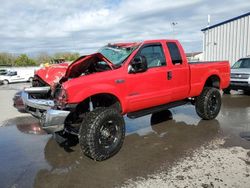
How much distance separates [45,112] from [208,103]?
4465mm

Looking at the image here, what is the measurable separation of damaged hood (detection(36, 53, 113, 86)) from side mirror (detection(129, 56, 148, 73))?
0.43 metres

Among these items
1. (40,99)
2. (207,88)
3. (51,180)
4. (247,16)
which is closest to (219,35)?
(247,16)

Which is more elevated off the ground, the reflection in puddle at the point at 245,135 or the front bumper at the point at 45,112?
the front bumper at the point at 45,112

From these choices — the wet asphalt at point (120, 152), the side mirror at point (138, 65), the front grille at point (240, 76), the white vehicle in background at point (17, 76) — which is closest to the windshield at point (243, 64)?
the front grille at point (240, 76)

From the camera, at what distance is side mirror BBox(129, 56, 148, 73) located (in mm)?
5383

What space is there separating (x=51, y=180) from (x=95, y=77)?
1865mm

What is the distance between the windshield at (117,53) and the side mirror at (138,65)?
10.9 inches

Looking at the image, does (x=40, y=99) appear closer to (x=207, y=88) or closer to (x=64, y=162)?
(x=64, y=162)

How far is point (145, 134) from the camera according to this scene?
664 cm

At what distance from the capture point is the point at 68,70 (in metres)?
5.61

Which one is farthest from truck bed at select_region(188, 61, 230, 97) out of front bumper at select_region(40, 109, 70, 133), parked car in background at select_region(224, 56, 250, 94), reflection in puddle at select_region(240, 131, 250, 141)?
parked car in background at select_region(224, 56, 250, 94)

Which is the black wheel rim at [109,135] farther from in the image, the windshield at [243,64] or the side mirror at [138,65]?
the windshield at [243,64]

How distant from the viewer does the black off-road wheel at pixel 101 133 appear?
4750mm

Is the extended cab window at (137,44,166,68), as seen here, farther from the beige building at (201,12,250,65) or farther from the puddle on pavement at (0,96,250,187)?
the beige building at (201,12,250,65)
